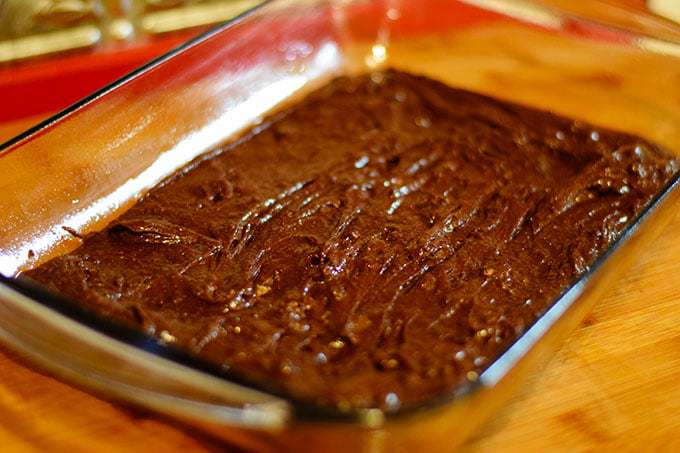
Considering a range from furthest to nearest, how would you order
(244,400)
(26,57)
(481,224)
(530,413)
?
(26,57) → (481,224) → (530,413) → (244,400)

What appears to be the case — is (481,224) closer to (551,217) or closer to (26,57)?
(551,217)

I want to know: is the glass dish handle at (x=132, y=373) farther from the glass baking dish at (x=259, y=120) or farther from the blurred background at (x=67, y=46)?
the blurred background at (x=67, y=46)

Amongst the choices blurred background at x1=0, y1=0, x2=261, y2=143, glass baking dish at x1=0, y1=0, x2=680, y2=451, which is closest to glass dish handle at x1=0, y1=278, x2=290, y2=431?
glass baking dish at x1=0, y1=0, x2=680, y2=451

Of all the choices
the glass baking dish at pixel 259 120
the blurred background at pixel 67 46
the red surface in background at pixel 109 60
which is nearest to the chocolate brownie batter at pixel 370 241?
the glass baking dish at pixel 259 120

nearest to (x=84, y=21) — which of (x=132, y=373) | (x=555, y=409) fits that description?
(x=132, y=373)

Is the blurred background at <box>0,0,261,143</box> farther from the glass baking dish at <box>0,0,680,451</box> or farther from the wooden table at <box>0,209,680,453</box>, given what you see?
the wooden table at <box>0,209,680,453</box>

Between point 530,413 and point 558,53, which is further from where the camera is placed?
point 558,53

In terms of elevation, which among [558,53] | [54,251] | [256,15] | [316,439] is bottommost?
[316,439]

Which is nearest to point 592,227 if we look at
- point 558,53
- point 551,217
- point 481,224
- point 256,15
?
point 551,217
